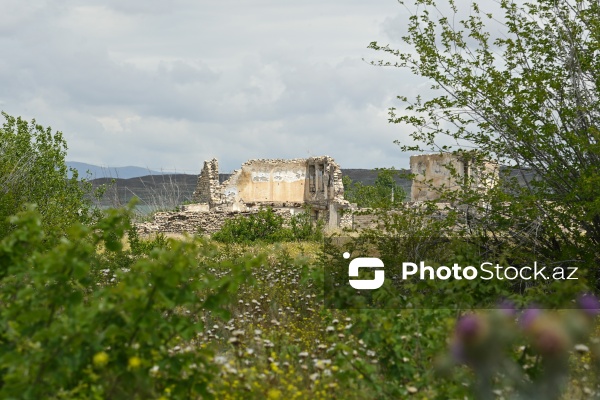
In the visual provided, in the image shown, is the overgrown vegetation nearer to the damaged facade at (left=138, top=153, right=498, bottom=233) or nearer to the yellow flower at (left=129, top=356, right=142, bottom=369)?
the yellow flower at (left=129, top=356, right=142, bottom=369)

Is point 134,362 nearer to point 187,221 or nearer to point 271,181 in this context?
point 187,221

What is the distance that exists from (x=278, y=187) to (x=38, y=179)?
19.4 m

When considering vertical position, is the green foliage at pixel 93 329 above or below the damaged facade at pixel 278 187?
below

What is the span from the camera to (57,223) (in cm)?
1362

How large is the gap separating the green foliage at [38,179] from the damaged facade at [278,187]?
14.1m

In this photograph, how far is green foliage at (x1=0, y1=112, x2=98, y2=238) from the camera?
14055mm

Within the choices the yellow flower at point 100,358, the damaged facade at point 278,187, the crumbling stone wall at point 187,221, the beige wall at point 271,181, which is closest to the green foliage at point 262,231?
the crumbling stone wall at point 187,221

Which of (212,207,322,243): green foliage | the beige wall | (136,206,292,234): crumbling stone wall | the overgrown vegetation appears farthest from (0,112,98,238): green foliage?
the beige wall

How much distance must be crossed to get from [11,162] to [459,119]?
910 cm

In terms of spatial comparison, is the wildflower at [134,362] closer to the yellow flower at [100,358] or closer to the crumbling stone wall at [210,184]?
the yellow flower at [100,358]

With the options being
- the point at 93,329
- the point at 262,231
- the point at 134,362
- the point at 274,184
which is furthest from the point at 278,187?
the point at 134,362

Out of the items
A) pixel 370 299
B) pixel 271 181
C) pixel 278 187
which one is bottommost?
pixel 370 299

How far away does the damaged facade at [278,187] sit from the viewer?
32.7m

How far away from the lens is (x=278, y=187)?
116ft
